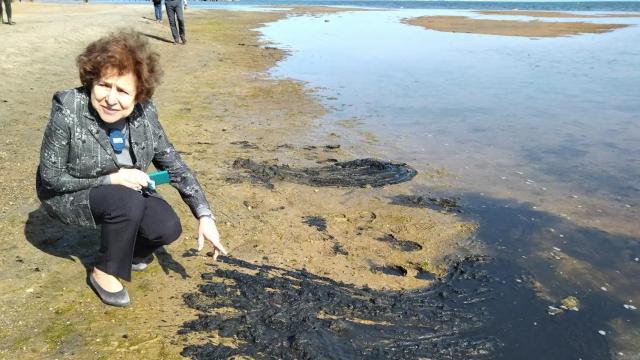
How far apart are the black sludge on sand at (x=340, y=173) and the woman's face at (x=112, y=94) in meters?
2.73

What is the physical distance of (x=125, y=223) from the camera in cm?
312

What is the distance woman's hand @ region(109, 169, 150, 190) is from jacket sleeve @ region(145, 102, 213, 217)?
280 millimetres

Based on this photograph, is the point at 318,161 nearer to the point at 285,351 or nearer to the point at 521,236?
the point at 521,236

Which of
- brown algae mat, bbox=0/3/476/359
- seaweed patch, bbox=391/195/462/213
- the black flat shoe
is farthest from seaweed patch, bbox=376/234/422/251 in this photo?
the black flat shoe

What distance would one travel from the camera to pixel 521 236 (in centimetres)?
470

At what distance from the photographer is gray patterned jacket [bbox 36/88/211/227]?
9.77 feet

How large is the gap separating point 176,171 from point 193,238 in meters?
1.01

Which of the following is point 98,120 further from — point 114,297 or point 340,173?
point 340,173

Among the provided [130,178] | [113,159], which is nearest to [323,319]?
[130,178]

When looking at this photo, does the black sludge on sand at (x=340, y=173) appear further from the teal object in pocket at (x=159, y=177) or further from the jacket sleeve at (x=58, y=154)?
the jacket sleeve at (x=58, y=154)

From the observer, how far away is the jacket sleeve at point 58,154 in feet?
9.73

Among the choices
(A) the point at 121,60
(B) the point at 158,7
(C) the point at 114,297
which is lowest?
(C) the point at 114,297

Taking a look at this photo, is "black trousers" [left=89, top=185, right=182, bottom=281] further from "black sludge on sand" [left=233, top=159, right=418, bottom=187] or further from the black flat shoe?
"black sludge on sand" [left=233, top=159, right=418, bottom=187]

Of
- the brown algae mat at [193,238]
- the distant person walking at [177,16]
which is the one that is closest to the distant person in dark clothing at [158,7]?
the distant person walking at [177,16]
